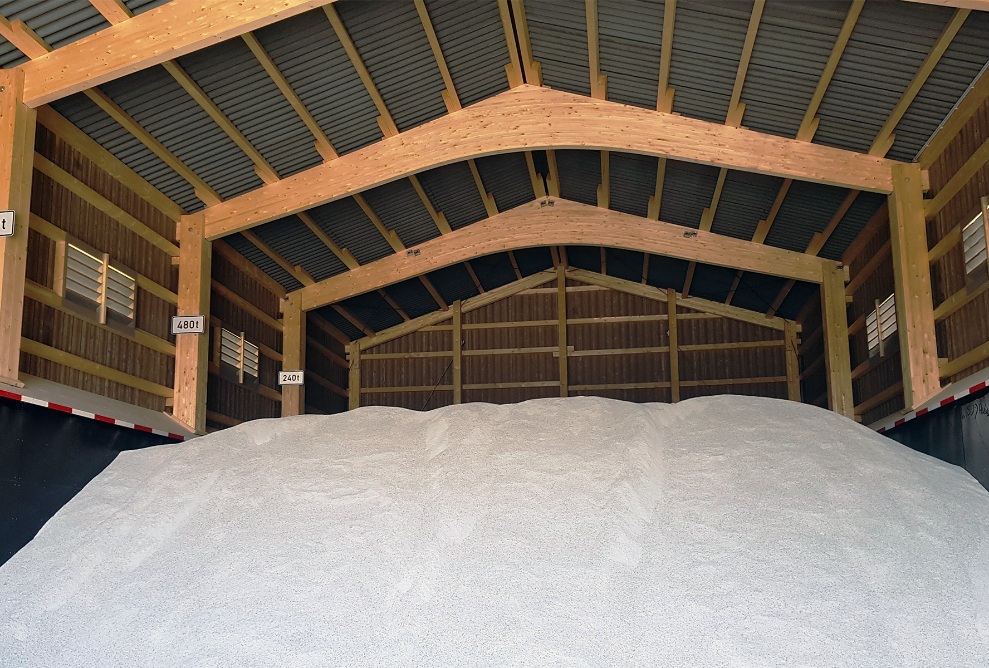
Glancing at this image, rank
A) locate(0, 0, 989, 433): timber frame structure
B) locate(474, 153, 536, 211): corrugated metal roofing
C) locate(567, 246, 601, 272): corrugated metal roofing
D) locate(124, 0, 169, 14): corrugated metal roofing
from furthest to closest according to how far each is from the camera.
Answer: locate(567, 246, 601, 272): corrugated metal roofing
locate(474, 153, 536, 211): corrugated metal roofing
locate(0, 0, 989, 433): timber frame structure
locate(124, 0, 169, 14): corrugated metal roofing

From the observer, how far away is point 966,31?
419 inches

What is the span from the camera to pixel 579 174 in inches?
708

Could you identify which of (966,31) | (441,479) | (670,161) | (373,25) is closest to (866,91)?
(966,31)

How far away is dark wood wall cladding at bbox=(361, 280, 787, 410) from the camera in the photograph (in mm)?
21375

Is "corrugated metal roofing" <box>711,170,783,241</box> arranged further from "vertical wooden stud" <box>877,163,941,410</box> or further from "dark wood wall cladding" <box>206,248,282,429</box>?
"dark wood wall cladding" <box>206,248,282,429</box>

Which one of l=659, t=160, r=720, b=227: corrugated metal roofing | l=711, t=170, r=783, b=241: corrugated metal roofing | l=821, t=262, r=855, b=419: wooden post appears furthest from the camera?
l=821, t=262, r=855, b=419: wooden post

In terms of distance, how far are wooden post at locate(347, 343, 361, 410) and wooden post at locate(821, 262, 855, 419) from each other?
36.2 feet

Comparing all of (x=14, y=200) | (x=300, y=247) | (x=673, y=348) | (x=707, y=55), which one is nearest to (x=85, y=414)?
(x=14, y=200)

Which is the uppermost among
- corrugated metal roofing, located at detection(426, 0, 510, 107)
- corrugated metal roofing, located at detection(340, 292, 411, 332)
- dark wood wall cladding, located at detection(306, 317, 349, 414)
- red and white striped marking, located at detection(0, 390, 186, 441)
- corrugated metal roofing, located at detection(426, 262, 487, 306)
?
corrugated metal roofing, located at detection(426, 0, 510, 107)

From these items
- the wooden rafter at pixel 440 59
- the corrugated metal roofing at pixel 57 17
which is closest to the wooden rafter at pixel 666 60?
the wooden rafter at pixel 440 59

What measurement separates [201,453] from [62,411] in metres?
1.72

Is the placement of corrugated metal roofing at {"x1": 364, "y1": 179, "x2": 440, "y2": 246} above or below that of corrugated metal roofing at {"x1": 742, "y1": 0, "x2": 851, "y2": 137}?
below

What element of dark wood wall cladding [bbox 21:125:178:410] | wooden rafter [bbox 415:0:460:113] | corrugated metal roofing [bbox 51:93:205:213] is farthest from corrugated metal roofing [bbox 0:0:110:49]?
wooden rafter [bbox 415:0:460:113]

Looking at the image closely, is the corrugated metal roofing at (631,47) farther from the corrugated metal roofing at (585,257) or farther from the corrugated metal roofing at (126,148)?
the corrugated metal roofing at (585,257)
